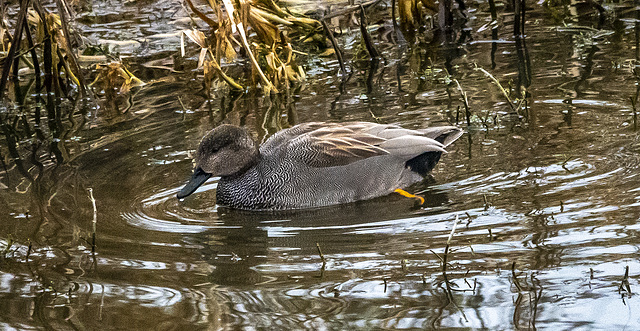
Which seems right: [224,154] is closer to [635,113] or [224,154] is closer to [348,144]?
[348,144]

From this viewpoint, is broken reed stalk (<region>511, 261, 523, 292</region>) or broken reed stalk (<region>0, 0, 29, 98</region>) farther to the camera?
broken reed stalk (<region>0, 0, 29, 98</region>)

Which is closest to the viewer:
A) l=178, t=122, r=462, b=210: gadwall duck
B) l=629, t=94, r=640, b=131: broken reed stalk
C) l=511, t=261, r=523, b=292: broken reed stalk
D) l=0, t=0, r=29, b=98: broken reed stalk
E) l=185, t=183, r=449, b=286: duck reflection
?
l=511, t=261, r=523, b=292: broken reed stalk

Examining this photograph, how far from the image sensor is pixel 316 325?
12.1 ft

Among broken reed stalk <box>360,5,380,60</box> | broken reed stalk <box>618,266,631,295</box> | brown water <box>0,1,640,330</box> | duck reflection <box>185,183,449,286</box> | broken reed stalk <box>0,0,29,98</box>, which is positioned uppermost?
broken reed stalk <box>0,0,29,98</box>

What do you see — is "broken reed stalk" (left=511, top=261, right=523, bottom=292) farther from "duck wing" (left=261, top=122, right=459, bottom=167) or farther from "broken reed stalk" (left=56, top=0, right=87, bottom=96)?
"broken reed stalk" (left=56, top=0, right=87, bottom=96)

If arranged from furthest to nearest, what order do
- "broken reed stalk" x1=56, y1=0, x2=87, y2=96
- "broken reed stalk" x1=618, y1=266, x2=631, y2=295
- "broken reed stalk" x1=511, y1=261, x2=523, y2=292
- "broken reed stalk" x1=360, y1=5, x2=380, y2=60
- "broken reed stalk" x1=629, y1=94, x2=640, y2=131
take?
"broken reed stalk" x1=360, y1=5, x2=380, y2=60 → "broken reed stalk" x1=56, y1=0, x2=87, y2=96 → "broken reed stalk" x1=629, y1=94, x2=640, y2=131 → "broken reed stalk" x1=511, y1=261, x2=523, y2=292 → "broken reed stalk" x1=618, y1=266, x2=631, y2=295

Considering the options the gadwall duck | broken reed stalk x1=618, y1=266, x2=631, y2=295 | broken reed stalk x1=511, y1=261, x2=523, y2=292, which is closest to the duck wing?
the gadwall duck

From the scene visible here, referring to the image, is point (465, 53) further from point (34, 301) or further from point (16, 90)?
point (34, 301)

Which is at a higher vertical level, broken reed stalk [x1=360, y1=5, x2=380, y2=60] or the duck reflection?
broken reed stalk [x1=360, y1=5, x2=380, y2=60]

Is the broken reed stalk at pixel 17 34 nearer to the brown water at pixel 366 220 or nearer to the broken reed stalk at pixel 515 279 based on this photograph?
the brown water at pixel 366 220

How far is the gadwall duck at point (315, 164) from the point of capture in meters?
5.71

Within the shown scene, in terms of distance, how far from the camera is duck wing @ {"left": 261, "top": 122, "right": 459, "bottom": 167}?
5.74 meters

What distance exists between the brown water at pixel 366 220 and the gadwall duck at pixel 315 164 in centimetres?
15

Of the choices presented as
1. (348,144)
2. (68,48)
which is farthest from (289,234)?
(68,48)
